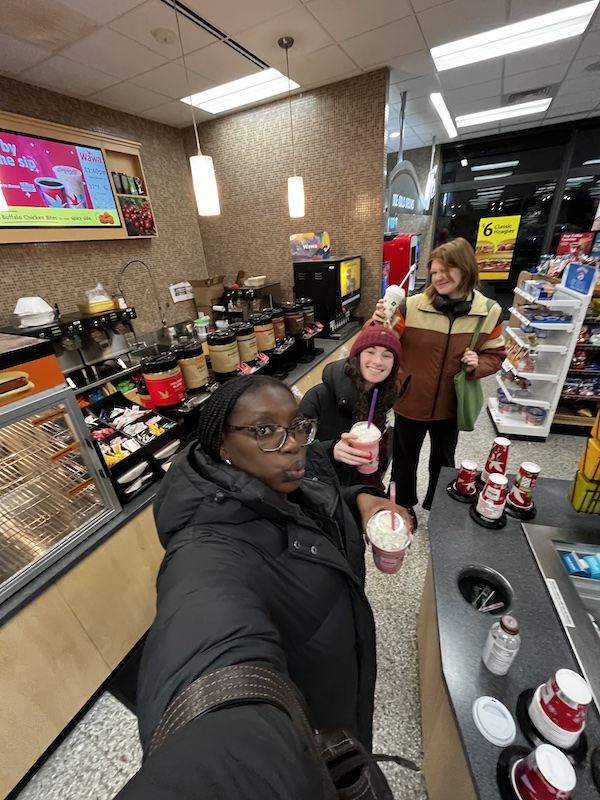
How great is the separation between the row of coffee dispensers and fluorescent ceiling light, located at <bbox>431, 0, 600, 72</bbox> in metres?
2.58

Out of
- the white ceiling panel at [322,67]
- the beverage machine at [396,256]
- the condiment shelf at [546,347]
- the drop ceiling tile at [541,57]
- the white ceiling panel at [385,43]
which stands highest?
the drop ceiling tile at [541,57]

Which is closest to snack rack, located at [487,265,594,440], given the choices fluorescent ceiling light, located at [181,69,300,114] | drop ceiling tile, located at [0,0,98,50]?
fluorescent ceiling light, located at [181,69,300,114]

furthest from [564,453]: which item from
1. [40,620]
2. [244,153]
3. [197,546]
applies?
[244,153]

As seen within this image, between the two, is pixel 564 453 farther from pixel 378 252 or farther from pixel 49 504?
pixel 49 504

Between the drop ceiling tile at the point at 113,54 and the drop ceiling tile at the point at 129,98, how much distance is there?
0.26 metres

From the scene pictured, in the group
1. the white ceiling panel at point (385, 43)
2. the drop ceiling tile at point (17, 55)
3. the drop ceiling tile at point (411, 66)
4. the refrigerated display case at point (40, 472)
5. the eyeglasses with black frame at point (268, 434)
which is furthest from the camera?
the drop ceiling tile at point (411, 66)

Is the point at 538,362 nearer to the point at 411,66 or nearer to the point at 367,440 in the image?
the point at 367,440

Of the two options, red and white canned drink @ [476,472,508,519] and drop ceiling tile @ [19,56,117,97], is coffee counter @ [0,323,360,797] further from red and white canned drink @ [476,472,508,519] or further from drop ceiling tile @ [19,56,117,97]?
drop ceiling tile @ [19,56,117,97]

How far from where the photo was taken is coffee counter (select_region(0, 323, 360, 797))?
4.08 ft

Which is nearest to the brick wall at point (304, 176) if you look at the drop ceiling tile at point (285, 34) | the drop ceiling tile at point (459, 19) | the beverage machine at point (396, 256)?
the beverage machine at point (396, 256)

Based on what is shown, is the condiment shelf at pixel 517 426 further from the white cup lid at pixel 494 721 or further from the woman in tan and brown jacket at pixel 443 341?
the white cup lid at pixel 494 721

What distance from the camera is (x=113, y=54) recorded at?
8.37 feet

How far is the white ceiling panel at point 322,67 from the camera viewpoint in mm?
2861

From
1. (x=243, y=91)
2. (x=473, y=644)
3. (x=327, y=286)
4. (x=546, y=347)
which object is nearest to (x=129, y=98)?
Result: (x=243, y=91)
